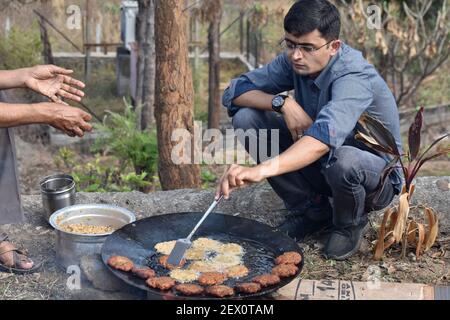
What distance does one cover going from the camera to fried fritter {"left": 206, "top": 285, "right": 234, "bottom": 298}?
113 inches

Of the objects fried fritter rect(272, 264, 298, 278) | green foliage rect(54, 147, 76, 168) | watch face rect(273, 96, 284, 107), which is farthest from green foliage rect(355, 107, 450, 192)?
green foliage rect(54, 147, 76, 168)

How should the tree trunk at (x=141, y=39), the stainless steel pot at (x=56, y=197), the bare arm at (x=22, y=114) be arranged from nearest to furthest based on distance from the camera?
1. the bare arm at (x=22, y=114)
2. the stainless steel pot at (x=56, y=197)
3. the tree trunk at (x=141, y=39)

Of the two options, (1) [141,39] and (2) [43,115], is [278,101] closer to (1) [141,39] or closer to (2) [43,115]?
(2) [43,115]

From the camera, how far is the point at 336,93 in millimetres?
3383

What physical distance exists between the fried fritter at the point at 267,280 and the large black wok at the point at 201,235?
0.04m

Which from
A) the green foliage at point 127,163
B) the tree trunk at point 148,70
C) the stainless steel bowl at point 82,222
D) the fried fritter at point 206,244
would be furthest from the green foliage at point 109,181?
the fried fritter at point 206,244

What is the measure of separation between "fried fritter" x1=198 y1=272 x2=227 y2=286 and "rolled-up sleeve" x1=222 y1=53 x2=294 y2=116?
1.32m

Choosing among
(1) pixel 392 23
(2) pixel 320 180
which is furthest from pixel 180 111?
(1) pixel 392 23

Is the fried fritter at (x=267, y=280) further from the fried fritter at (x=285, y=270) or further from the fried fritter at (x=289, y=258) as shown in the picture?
the fried fritter at (x=289, y=258)

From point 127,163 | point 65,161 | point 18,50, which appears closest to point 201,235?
point 127,163

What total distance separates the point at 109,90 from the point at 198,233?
801 cm

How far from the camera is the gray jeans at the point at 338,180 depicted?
11.2 feet

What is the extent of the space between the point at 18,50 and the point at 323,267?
23.0 ft

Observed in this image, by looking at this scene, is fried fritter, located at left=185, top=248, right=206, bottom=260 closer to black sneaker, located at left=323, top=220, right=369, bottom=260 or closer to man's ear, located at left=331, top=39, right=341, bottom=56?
black sneaker, located at left=323, top=220, right=369, bottom=260
